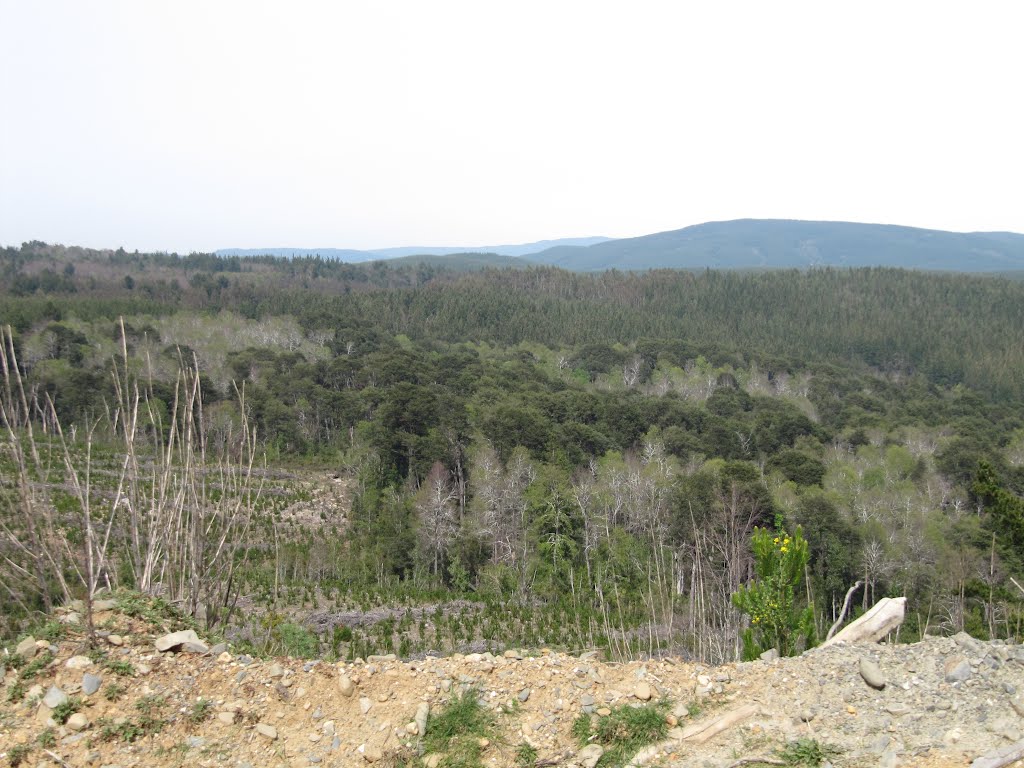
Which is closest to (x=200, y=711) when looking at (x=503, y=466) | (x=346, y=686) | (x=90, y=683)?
(x=90, y=683)

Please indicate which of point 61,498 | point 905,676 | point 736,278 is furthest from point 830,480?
point 736,278

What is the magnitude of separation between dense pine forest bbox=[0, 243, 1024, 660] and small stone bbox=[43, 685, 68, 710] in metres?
0.85

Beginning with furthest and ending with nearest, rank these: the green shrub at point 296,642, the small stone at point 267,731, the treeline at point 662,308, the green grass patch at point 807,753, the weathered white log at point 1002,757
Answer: the treeline at point 662,308
the green shrub at point 296,642
the small stone at point 267,731
the green grass patch at point 807,753
the weathered white log at point 1002,757

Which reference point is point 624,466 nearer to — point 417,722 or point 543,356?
point 417,722

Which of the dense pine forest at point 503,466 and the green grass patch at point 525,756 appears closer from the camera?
the green grass patch at point 525,756

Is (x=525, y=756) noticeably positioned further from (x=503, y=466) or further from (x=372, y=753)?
(x=503, y=466)

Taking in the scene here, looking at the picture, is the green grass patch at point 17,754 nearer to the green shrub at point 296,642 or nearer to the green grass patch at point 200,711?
the green grass patch at point 200,711

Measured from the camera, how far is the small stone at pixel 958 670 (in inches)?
225

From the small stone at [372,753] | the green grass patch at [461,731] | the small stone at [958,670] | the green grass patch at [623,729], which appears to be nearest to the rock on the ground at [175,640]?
the small stone at [372,753]

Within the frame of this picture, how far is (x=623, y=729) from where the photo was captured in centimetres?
549

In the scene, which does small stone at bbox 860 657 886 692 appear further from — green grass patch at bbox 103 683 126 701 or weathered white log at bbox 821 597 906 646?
green grass patch at bbox 103 683 126 701

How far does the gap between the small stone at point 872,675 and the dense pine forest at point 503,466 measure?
9.41 ft

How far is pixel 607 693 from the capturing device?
19.2 ft

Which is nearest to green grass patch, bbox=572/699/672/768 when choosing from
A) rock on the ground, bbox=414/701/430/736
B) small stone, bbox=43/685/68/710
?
rock on the ground, bbox=414/701/430/736
